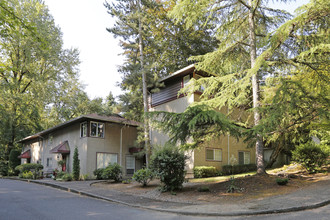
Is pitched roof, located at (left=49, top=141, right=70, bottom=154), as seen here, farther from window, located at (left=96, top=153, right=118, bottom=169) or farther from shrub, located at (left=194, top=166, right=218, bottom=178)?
shrub, located at (left=194, top=166, right=218, bottom=178)

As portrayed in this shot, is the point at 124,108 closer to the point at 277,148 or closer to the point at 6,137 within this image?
the point at 277,148

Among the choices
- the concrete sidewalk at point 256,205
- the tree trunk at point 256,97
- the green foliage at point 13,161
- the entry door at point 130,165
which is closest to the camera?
the concrete sidewalk at point 256,205

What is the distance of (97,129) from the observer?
22547mm

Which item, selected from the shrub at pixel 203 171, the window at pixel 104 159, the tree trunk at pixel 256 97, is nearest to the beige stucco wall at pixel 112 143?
the window at pixel 104 159

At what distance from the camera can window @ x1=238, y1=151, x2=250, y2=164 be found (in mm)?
21883

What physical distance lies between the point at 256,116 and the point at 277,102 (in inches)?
86.6

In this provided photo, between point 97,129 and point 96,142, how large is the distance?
1136 millimetres

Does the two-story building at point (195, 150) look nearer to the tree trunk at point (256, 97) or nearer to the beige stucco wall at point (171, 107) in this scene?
the beige stucco wall at point (171, 107)

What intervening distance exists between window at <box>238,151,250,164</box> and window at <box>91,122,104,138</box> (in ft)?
39.8

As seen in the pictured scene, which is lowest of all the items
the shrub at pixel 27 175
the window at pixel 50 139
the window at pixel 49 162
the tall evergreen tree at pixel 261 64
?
the shrub at pixel 27 175

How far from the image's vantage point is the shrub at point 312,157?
13844mm

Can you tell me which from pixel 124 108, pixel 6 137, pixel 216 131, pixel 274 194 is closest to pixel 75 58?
pixel 6 137

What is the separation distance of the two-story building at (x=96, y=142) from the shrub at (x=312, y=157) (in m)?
14.0

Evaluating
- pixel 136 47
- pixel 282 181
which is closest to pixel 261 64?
pixel 282 181
